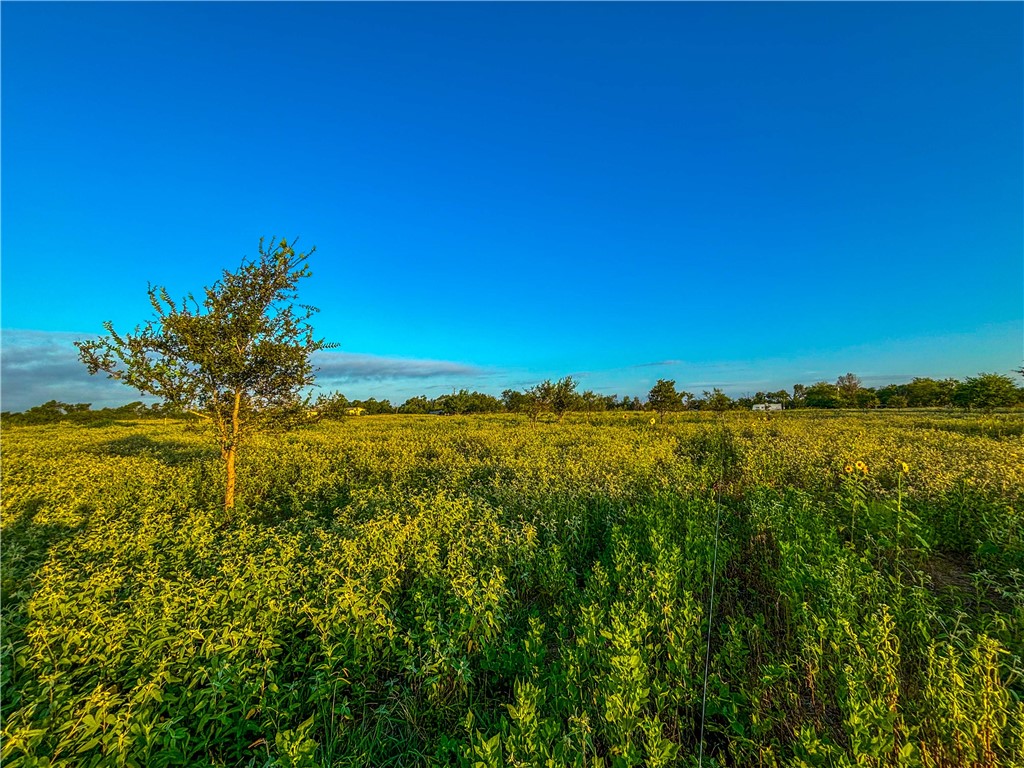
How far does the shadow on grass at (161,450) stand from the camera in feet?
48.3

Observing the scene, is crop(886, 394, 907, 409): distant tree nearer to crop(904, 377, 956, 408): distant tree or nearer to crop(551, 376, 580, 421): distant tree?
crop(904, 377, 956, 408): distant tree

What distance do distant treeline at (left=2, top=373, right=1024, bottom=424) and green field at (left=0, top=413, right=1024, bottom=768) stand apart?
16.9 feet

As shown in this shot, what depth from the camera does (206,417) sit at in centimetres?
841

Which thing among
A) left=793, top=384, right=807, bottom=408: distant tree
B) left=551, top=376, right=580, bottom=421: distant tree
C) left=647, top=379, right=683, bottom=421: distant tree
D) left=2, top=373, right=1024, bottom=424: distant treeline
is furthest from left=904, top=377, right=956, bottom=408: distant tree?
left=551, top=376, right=580, bottom=421: distant tree

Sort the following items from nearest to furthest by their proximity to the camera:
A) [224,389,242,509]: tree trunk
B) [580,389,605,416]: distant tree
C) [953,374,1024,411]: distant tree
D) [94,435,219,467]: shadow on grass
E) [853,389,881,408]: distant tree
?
[224,389,242,509]: tree trunk < [94,435,219,467]: shadow on grass < [953,374,1024,411]: distant tree < [580,389,605,416]: distant tree < [853,389,881,408]: distant tree

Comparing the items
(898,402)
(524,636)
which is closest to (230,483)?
(524,636)

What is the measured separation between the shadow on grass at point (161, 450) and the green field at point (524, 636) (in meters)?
7.86

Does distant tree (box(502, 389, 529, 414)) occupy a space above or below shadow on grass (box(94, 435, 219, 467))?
above

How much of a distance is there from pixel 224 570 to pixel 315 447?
49.7 feet

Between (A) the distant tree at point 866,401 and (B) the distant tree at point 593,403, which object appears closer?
(B) the distant tree at point 593,403

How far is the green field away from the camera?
Result: 2.45m

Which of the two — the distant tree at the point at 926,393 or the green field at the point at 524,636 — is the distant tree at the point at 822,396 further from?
the green field at the point at 524,636

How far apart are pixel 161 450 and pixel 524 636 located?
67.3ft

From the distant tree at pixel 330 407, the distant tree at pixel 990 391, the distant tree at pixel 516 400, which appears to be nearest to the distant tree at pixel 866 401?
the distant tree at pixel 990 391
